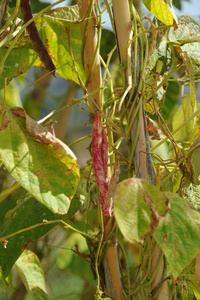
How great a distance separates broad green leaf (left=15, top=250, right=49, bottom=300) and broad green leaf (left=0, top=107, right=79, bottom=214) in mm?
307

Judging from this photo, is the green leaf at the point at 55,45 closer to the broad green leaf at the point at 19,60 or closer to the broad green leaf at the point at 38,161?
the broad green leaf at the point at 19,60

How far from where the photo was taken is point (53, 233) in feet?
3.72

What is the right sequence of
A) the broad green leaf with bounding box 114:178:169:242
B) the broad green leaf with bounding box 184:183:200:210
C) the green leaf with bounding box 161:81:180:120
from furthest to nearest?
the green leaf with bounding box 161:81:180:120 → the broad green leaf with bounding box 184:183:200:210 → the broad green leaf with bounding box 114:178:169:242

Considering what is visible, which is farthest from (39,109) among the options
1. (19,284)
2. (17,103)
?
(19,284)

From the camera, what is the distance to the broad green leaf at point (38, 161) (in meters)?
0.39

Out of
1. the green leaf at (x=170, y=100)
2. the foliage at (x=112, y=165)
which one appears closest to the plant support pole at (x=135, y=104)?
the foliage at (x=112, y=165)

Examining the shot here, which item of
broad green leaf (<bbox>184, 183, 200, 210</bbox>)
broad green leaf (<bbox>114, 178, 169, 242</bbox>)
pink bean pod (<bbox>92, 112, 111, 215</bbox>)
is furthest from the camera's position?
broad green leaf (<bbox>184, 183, 200, 210</bbox>)

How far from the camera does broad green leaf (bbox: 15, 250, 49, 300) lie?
651mm

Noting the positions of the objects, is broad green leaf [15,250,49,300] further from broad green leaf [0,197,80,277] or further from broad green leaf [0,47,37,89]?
broad green leaf [0,47,37,89]

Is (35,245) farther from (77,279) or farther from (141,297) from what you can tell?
(141,297)

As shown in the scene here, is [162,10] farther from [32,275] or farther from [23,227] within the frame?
[32,275]

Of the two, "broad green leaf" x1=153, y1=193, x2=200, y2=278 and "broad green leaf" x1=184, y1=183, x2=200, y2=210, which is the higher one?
"broad green leaf" x1=153, y1=193, x2=200, y2=278

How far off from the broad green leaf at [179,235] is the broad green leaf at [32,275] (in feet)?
1.18

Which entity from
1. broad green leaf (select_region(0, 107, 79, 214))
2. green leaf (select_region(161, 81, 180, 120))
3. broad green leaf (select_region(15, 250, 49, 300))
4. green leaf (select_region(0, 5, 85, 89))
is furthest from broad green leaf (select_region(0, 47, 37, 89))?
green leaf (select_region(161, 81, 180, 120))
